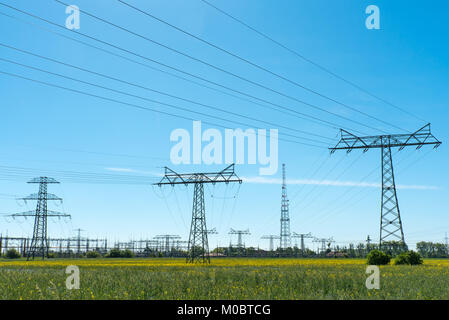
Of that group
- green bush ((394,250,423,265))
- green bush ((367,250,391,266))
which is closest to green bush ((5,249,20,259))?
green bush ((367,250,391,266))

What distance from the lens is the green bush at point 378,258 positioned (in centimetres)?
4797

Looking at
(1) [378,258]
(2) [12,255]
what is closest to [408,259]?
(1) [378,258]

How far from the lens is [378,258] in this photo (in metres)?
48.3

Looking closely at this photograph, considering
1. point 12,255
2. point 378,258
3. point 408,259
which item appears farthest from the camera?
point 12,255

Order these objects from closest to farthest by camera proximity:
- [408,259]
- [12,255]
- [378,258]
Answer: [408,259], [378,258], [12,255]

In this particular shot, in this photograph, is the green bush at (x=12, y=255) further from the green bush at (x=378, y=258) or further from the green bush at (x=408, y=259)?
the green bush at (x=408, y=259)

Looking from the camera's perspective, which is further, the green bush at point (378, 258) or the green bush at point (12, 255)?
the green bush at point (12, 255)

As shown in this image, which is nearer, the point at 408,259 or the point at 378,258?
the point at 408,259

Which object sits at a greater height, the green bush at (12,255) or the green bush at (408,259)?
the green bush at (408,259)

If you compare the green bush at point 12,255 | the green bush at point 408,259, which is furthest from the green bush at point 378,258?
the green bush at point 12,255

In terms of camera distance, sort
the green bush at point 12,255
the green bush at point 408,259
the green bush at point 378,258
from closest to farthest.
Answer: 1. the green bush at point 408,259
2. the green bush at point 378,258
3. the green bush at point 12,255

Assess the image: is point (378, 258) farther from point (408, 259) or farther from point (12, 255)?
point (12, 255)
